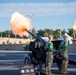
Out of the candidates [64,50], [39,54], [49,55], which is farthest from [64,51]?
[39,54]

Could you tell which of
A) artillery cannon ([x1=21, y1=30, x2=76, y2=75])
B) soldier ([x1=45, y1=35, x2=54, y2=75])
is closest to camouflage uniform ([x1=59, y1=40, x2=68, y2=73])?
artillery cannon ([x1=21, y1=30, x2=76, y2=75])

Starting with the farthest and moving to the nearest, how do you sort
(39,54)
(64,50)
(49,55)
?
(39,54) → (64,50) → (49,55)

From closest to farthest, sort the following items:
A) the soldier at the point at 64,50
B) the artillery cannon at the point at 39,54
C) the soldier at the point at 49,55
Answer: the soldier at the point at 49,55 < the soldier at the point at 64,50 < the artillery cannon at the point at 39,54

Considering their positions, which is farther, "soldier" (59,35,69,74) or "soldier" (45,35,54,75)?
"soldier" (59,35,69,74)

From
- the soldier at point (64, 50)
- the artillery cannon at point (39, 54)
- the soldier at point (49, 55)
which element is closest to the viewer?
the soldier at point (49, 55)

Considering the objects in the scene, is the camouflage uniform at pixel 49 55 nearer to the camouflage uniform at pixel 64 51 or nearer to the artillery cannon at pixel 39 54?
the artillery cannon at pixel 39 54

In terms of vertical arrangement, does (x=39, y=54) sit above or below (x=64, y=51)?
below

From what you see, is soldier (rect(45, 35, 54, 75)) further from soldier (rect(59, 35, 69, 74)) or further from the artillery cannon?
soldier (rect(59, 35, 69, 74))

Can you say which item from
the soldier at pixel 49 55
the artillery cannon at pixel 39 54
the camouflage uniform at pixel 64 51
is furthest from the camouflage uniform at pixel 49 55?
the camouflage uniform at pixel 64 51

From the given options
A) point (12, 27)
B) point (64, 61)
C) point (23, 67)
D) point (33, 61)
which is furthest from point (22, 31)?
point (23, 67)

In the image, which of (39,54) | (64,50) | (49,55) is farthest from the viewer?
(39,54)

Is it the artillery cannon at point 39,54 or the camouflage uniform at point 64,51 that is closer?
the camouflage uniform at point 64,51

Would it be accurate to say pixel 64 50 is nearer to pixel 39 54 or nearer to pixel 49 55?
pixel 49 55

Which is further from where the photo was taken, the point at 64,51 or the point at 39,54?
the point at 39,54
